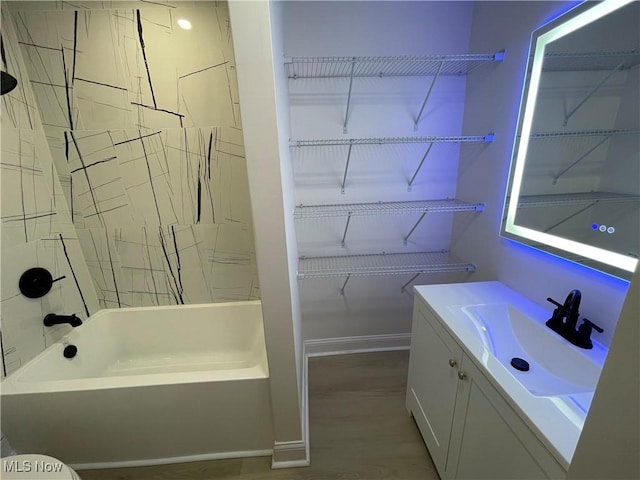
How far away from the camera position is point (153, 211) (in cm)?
177

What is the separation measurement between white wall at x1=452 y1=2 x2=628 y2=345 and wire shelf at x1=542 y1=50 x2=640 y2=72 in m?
0.14

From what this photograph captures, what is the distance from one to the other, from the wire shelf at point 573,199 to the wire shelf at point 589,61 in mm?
404

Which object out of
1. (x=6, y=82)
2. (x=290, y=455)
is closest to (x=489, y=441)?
(x=290, y=455)

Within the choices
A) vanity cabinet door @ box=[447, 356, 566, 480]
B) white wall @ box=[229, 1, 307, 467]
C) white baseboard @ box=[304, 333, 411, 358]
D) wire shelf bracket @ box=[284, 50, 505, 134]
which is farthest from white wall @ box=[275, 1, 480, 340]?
vanity cabinet door @ box=[447, 356, 566, 480]

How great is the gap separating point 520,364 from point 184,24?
93.2 inches

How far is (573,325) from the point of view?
3.09 ft

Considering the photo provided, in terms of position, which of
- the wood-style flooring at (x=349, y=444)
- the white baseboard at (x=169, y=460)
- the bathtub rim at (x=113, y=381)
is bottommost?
the wood-style flooring at (x=349, y=444)

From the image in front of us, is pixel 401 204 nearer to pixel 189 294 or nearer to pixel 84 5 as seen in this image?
pixel 189 294

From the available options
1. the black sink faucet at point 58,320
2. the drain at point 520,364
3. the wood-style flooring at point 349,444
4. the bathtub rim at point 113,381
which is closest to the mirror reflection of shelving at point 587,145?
the drain at point 520,364

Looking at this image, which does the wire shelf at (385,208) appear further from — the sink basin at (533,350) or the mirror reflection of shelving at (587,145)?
the sink basin at (533,350)

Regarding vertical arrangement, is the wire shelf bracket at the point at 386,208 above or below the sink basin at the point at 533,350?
above

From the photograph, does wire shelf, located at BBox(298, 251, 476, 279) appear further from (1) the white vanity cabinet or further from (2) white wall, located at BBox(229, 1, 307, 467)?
(2) white wall, located at BBox(229, 1, 307, 467)

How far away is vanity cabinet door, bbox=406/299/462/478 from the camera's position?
1078mm

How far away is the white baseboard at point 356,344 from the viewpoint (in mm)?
2096
